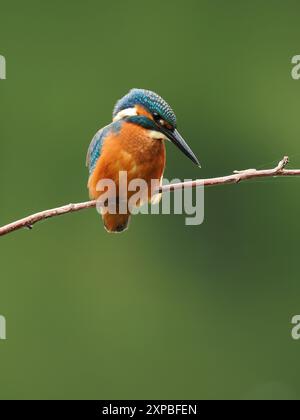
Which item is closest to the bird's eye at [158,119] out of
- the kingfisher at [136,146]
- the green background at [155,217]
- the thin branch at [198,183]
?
the kingfisher at [136,146]

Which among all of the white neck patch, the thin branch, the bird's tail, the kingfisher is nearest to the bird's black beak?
the kingfisher

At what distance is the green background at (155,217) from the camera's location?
23.2 ft

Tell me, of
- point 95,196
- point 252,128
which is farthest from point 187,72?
point 95,196

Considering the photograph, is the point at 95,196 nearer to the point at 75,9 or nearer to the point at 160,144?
the point at 160,144

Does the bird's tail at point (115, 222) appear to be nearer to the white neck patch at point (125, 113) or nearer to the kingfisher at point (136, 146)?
the kingfisher at point (136, 146)

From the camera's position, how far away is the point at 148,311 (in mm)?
7672

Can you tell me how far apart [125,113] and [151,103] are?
0.38ft

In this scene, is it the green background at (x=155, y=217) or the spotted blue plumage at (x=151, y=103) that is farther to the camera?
the green background at (x=155, y=217)

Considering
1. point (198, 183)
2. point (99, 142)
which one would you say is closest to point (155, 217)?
point (99, 142)

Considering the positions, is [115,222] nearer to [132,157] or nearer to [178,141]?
[132,157]

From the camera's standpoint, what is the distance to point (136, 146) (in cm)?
272

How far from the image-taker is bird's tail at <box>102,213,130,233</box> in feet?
8.97

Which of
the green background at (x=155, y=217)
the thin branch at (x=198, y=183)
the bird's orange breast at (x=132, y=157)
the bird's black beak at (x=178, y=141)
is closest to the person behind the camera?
the thin branch at (x=198, y=183)

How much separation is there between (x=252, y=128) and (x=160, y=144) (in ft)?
17.2
